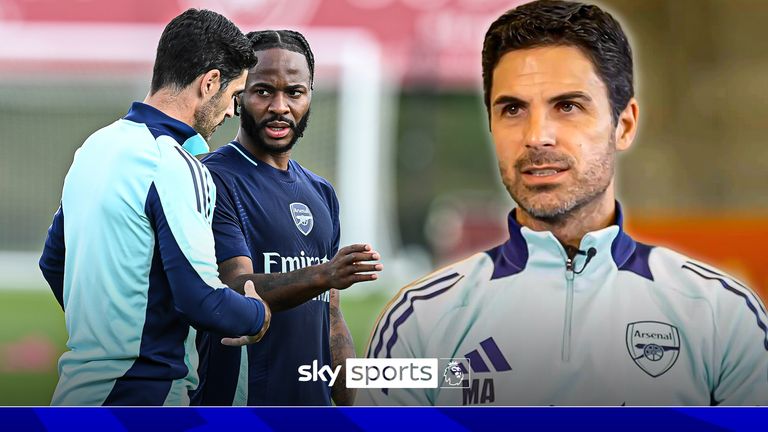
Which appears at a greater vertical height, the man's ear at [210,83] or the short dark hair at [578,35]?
the short dark hair at [578,35]

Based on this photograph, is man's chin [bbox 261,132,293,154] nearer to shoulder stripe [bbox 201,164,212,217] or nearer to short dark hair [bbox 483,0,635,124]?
shoulder stripe [bbox 201,164,212,217]

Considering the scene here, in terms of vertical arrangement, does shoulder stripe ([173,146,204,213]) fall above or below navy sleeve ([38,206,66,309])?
above

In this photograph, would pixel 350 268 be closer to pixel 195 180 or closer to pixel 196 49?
pixel 195 180

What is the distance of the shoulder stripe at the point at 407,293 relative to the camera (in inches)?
121

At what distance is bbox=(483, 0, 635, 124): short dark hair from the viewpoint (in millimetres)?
3021

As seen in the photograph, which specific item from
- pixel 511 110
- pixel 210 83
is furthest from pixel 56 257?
pixel 511 110

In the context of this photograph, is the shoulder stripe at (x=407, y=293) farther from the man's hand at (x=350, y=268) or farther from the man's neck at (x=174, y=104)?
the man's neck at (x=174, y=104)

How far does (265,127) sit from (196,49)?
0.90 ft

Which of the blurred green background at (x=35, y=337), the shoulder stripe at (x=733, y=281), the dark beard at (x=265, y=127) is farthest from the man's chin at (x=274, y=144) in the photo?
the shoulder stripe at (x=733, y=281)

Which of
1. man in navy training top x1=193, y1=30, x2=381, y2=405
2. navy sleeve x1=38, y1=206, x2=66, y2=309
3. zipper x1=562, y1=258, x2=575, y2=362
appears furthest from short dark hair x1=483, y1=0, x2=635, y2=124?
navy sleeve x1=38, y1=206, x2=66, y2=309

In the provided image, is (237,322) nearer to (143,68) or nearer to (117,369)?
(117,369)

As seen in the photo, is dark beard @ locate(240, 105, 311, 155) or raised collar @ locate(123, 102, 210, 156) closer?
raised collar @ locate(123, 102, 210, 156)

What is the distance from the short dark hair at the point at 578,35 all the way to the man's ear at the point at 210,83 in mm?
738

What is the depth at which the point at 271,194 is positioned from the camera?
3098mm
